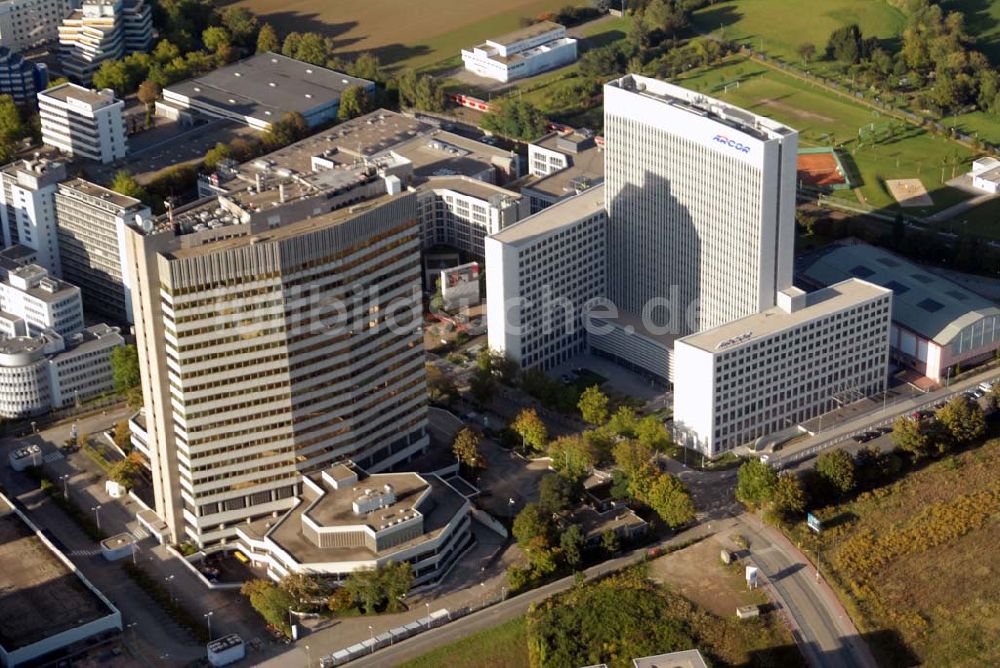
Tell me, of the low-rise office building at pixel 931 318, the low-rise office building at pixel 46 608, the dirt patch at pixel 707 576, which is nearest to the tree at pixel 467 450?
the dirt patch at pixel 707 576

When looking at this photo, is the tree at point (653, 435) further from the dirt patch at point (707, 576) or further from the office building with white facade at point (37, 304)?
the office building with white facade at point (37, 304)

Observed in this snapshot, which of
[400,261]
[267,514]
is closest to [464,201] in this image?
[400,261]

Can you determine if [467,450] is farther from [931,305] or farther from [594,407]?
[931,305]

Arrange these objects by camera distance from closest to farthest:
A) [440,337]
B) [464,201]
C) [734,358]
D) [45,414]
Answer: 1. [734,358]
2. [45,414]
3. [440,337]
4. [464,201]

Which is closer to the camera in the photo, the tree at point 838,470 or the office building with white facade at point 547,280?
the tree at point 838,470

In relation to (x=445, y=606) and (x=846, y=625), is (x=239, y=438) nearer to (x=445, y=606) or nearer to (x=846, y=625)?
(x=445, y=606)

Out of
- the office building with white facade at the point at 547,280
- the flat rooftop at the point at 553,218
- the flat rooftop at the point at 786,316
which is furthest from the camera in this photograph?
the flat rooftop at the point at 553,218
